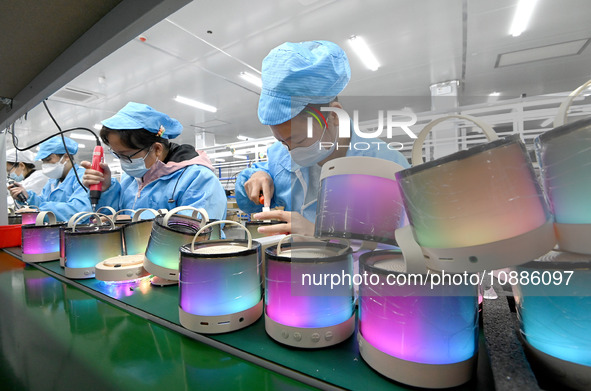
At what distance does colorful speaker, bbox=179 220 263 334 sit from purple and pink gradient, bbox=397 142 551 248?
38 centimetres

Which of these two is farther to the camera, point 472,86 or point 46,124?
point 46,124

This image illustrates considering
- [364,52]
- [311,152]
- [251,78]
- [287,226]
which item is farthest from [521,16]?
[287,226]

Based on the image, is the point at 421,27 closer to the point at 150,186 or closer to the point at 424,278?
the point at 150,186

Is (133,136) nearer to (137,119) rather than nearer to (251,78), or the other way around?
(137,119)

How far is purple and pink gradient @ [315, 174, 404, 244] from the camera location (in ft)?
1.63

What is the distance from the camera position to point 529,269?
13.8 inches

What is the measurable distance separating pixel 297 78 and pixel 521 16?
11.0ft

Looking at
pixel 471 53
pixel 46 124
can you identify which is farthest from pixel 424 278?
pixel 46 124

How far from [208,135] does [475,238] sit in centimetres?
851

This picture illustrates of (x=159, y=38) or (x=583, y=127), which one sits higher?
(x=159, y=38)

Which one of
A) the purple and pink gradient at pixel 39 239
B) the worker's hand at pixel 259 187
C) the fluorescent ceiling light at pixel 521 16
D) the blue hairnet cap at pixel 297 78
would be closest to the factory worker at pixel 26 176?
the purple and pink gradient at pixel 39 239

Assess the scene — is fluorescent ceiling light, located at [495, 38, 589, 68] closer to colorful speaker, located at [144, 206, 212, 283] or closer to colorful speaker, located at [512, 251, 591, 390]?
colorful speaker, located at [512, 251, 591, 390]

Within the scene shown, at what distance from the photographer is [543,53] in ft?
11.9

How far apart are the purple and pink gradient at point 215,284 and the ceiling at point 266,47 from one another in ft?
1.80
